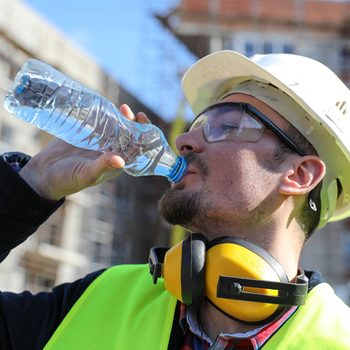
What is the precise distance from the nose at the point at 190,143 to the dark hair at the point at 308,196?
12.8 inches

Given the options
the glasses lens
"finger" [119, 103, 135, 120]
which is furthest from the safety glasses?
"finger" [119, 103, 135, 120]

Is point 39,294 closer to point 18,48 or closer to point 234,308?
point 234,308

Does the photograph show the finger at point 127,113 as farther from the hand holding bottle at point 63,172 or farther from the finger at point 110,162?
the finger at point 110,162

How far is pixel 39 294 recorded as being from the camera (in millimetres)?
2896

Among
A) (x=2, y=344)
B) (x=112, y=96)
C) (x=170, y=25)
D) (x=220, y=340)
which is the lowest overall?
(x=2, y=344)

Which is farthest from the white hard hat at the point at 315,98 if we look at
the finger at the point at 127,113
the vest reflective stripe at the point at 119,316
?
the vest reflective stripe at the point at 119,316

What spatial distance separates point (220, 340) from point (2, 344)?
33.3 inches

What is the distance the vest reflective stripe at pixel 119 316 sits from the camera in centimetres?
259

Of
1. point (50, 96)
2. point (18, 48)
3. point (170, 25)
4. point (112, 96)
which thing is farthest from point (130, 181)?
point (50, 96)

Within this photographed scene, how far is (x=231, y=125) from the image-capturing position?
3008 millimetres

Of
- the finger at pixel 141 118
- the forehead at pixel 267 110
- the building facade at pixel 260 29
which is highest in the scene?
the building facade at pixel 260 29

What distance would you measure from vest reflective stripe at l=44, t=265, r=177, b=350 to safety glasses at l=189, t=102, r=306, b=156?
0.68 meters

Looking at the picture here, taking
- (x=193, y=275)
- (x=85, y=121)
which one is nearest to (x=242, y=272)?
(x=193, y=275)

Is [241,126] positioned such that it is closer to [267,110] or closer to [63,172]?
[267,110]
